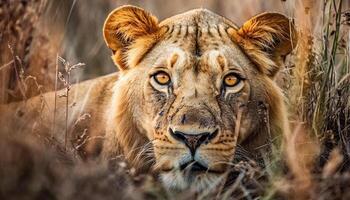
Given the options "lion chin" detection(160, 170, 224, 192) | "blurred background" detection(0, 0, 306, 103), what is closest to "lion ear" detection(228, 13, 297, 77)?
"blurred background" detection(0, 0, 306, 103)

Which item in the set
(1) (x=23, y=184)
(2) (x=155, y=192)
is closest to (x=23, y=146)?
(1) (x=23, y=184)

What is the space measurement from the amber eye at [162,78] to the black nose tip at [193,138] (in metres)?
0.52

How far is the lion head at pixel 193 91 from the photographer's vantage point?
4.20 m

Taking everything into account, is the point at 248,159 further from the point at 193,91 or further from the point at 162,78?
the point at 162,78

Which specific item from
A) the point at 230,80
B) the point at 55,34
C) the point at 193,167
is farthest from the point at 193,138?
the point at 55,34

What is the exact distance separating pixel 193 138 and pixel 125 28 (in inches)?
44.1

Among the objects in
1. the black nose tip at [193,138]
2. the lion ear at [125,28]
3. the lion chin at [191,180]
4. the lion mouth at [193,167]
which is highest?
the lion ear at [125,28]

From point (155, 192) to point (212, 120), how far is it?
0.60m

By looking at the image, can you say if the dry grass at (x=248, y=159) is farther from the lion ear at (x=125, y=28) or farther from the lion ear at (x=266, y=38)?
the lion ear at (x=125, y=28)

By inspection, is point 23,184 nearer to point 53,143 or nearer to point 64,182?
point 64,182

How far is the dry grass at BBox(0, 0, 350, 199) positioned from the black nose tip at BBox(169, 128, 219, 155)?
21 centimetres

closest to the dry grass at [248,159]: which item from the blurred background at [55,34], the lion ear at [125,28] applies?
the blurred background at [55,34]

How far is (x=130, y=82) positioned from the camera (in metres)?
4.89

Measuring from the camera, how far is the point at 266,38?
481 centimetres
